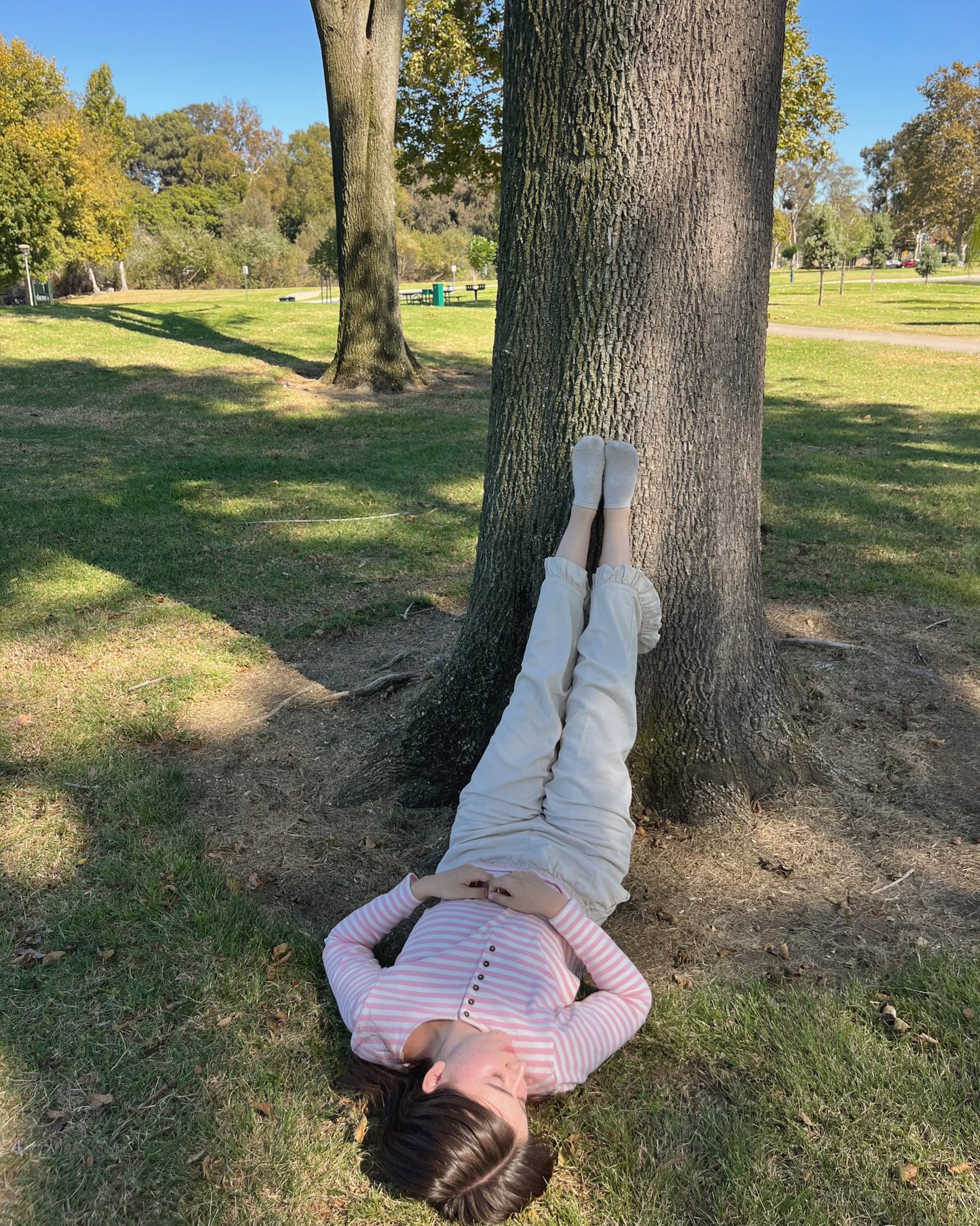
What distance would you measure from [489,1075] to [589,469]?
1820 millimetres

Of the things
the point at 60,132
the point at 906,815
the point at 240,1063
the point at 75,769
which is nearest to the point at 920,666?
the point at 906,815

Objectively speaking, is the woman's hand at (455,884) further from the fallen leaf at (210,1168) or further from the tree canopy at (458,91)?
the tree canopy at (458,91)

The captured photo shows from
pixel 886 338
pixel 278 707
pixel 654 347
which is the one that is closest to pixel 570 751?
pixel 654 347

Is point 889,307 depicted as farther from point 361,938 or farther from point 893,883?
point 361,938

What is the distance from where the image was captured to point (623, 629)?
119 inches

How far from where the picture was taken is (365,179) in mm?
11367

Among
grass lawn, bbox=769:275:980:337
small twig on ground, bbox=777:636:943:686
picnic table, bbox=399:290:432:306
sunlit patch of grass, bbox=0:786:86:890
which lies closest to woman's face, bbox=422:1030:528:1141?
sunlit patch of grass, bbox=0:786:86:890

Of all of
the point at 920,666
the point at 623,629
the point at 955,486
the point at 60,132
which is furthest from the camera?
the point at 60,132

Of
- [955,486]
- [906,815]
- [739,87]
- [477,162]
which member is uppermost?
[477,162]

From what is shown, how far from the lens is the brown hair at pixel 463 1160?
2.01m

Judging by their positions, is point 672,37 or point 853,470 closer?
point 672,37

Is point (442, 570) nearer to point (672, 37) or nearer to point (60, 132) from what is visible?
point (672, 37)

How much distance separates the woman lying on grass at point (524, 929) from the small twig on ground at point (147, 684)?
2160 millimetres

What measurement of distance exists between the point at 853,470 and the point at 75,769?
7026mm
